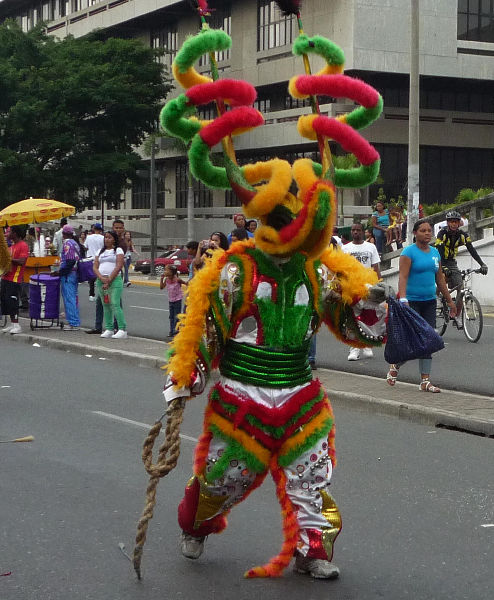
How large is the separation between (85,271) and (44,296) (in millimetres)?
872

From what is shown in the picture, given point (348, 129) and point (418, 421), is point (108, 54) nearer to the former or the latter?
point (418, 421)

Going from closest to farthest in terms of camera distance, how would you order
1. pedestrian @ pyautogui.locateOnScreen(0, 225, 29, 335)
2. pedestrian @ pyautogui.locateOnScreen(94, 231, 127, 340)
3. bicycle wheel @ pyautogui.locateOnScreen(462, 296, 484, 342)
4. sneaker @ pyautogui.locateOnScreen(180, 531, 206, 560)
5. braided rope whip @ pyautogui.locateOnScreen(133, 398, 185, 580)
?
braided rope whip @ pyautogui.locateOnScreen(133, 398, 185, 580) < sneaker @ pyautogui.locateOnScreen(180, 531, 206, 560) < bicycle wheel @ pyautogui.locateOnScreen(462, 296, 484, 342) < pedestrian @ pyautogui.locateOnScreen(94, 231, 127, 340) < pedestrian @ pyautogui.locateOnScreen(0, 225, 29, 335)

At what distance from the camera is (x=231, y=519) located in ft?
20.5

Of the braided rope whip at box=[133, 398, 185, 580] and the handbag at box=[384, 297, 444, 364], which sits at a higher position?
the handbag at box=[384, 297, 444, 364]

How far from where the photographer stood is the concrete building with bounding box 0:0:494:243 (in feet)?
137

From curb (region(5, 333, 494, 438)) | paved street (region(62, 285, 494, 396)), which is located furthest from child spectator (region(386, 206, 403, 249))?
curb (region(5, 333, 494, 438))

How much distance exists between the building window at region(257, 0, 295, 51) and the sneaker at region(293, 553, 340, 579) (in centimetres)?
4192

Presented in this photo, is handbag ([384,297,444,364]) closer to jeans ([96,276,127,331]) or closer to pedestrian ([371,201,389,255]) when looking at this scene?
jeans ([96,276,127,331])

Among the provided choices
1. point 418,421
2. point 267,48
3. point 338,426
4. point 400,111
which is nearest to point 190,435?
point 338,426

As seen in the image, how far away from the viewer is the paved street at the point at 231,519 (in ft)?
16.6

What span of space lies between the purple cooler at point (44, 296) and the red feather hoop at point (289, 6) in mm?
12657

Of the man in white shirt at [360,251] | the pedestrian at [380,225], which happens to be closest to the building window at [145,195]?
the pedestrian at [380,225]

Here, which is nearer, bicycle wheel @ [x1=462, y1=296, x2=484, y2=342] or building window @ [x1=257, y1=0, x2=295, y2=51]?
bicycle wheel @ [x1=462, y1=296, x2=484, y2=342]

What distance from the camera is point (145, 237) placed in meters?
54.5
